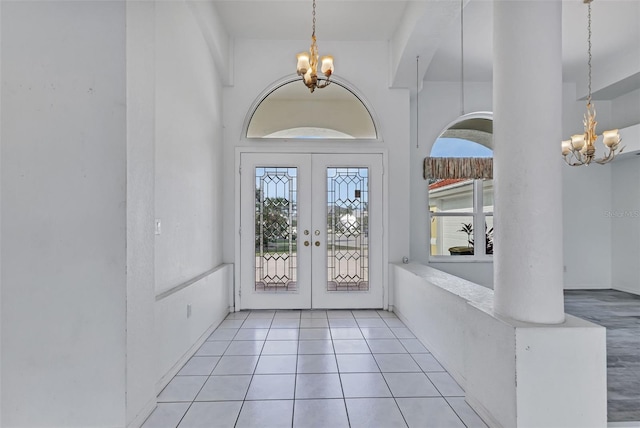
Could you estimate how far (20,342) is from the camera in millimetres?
1762

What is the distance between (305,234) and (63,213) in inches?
117

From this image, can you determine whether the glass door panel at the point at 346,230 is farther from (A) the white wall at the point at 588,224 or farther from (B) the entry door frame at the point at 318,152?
(A) the white wall at the point at 588,224

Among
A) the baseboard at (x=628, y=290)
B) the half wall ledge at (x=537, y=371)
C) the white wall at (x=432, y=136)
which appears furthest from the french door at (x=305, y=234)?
the baseboard at (x=628, y=290)

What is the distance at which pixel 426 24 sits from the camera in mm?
3498

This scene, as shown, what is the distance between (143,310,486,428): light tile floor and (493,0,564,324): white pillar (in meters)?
0.92

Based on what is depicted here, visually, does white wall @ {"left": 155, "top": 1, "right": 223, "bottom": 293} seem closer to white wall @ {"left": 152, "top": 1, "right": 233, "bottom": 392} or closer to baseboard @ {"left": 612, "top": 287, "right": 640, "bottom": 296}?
white wall @ {"left": 152, "top": 1, "right": 233, "bottom": 392}

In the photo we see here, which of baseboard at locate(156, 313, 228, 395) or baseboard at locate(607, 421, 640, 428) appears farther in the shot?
baseboard at locate(156, 313, 228, 395)

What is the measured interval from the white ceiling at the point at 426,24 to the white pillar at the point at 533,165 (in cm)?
166

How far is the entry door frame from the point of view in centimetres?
446

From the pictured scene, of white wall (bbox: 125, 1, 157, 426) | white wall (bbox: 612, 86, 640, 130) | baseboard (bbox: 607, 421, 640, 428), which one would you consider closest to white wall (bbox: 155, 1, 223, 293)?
white wall (bbox: 125, 1, 157, 426)

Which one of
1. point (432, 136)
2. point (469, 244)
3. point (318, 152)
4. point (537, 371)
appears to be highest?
point (432, 136)

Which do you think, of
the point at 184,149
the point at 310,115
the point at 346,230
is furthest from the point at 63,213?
the point at 310,115

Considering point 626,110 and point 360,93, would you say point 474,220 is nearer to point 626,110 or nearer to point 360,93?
point 360,93

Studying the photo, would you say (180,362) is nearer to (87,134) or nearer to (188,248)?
(188,248)
